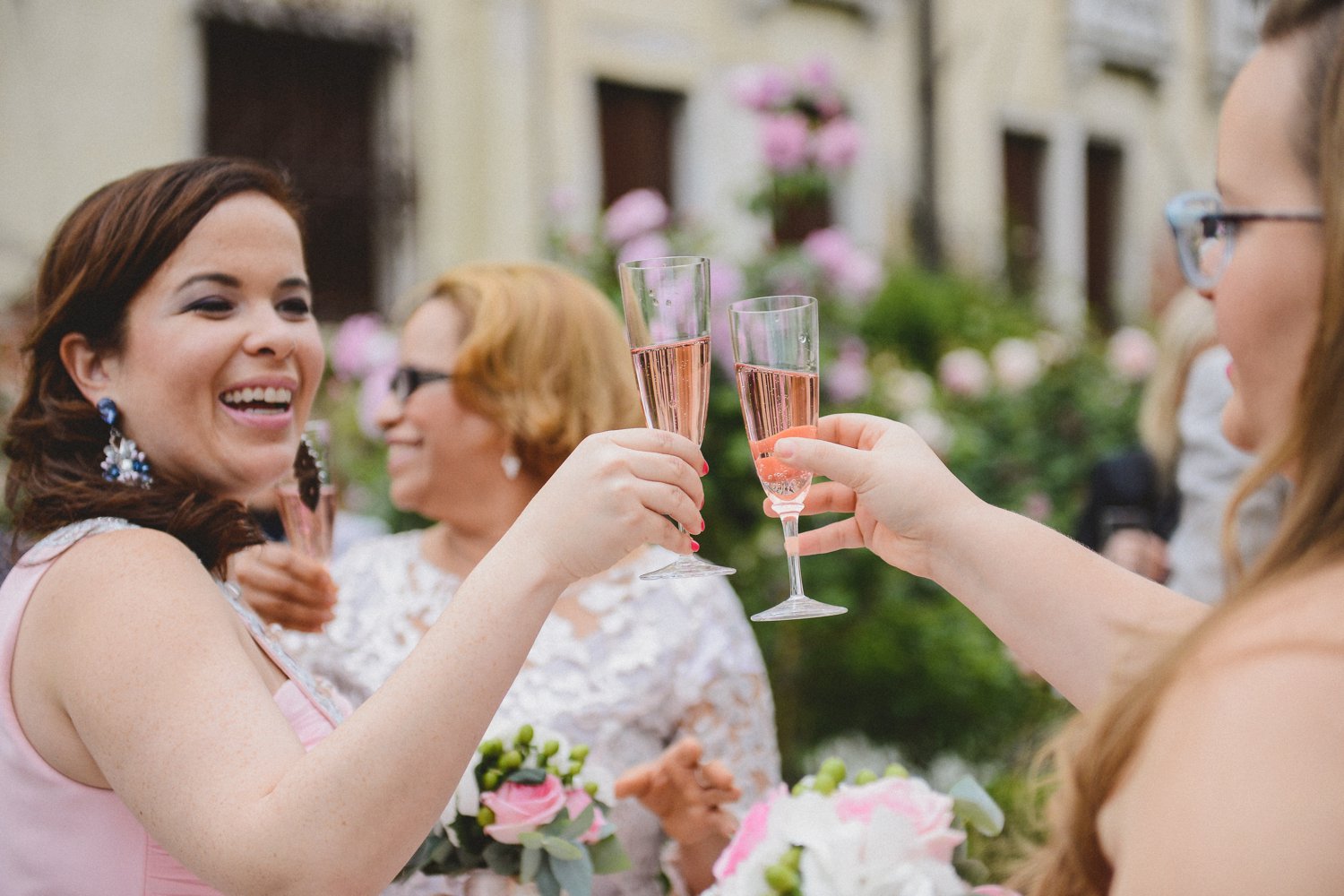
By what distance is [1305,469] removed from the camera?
0.97 meters

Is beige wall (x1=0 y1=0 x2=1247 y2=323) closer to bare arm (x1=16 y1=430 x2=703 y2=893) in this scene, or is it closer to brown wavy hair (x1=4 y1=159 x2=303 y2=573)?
brown wavy hair (x1=4 y1=159 x2=303 y2=573)

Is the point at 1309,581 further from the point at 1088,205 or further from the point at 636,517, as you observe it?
the point at 1088,205

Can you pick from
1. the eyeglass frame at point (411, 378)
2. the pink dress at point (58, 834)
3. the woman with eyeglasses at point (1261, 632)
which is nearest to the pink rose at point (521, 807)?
the pink dress at point (58, 834)

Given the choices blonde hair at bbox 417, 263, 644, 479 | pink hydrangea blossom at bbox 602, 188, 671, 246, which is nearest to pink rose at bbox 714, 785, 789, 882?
blonde hair at bbox 417, 263, 644, 479

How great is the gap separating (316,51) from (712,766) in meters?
5.82

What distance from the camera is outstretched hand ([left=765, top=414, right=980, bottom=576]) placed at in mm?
1569

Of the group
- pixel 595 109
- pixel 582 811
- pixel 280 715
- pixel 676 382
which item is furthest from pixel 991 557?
pixel 595 109

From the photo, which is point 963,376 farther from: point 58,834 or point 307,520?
point 58,834

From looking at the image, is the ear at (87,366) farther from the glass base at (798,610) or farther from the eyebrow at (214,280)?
the glass base at (798,610)

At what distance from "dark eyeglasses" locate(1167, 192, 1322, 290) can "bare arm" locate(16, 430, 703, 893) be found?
569mm

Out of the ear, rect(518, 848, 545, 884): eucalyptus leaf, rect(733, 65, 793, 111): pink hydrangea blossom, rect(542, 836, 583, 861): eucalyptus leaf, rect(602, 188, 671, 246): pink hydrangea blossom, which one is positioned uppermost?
rect(733, 65, 793, 111): pink hydrangea blossom

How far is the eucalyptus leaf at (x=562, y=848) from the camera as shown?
1765 millimetres

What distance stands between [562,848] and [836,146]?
4.03 metres

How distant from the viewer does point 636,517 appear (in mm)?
1392
